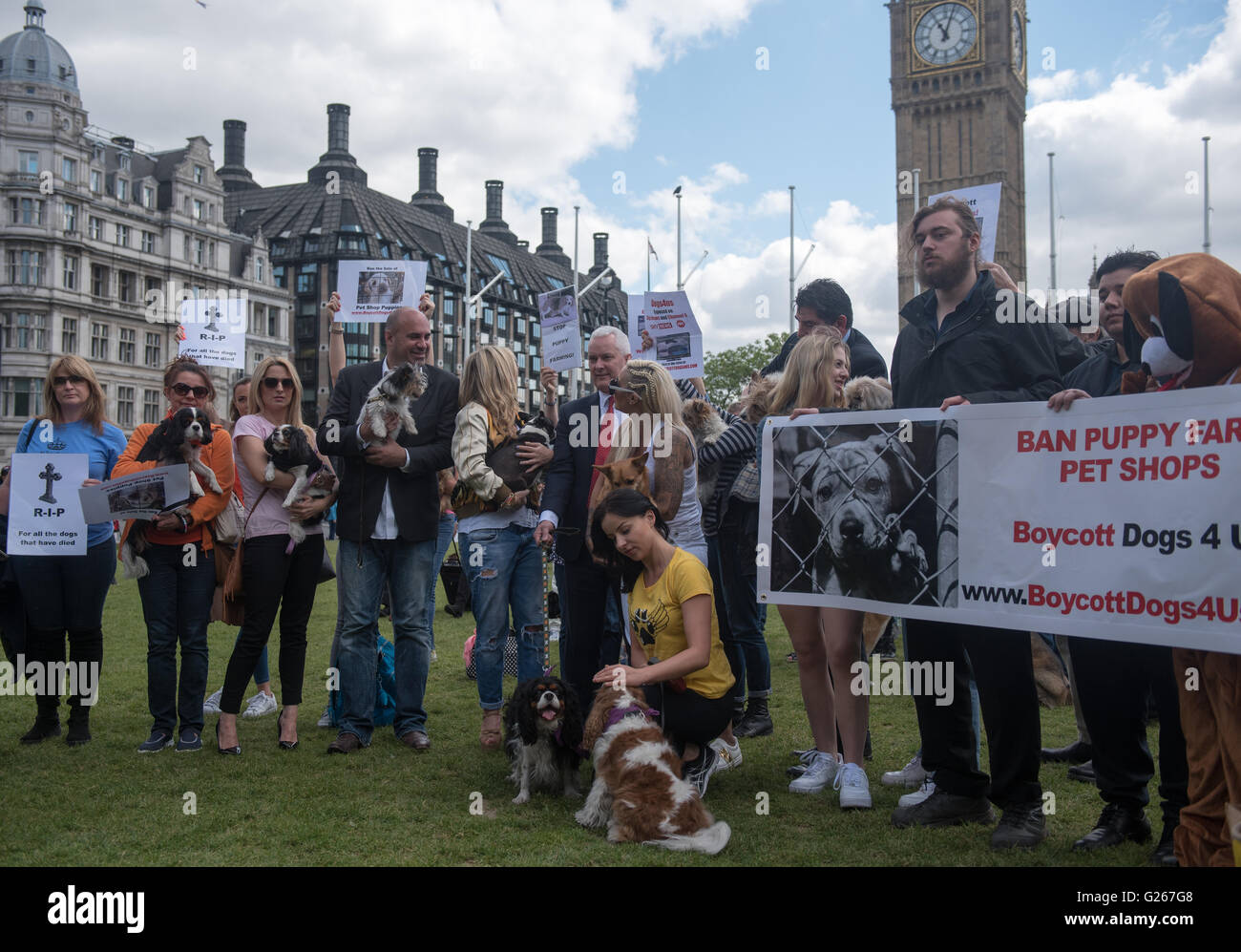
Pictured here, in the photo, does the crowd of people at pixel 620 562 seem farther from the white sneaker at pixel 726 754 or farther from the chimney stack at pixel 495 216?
the chimney stack at pixel 495 216

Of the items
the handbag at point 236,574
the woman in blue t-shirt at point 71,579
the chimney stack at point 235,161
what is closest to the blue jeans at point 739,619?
the handbag at point 236,574

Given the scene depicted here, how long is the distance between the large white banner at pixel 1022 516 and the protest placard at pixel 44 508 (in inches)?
170

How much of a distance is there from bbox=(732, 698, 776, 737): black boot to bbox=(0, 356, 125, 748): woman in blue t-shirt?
14.0 ft

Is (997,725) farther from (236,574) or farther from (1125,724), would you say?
(236,574)

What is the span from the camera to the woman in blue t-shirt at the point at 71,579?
6344mm

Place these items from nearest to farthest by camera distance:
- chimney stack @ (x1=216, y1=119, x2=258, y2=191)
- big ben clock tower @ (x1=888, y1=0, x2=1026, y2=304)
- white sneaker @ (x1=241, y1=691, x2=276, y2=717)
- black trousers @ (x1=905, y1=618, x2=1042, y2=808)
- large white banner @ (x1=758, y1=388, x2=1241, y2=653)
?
large white banner @ (x1=758, y1=388, x2=1241, y2=653) → black trousers @ (x1=905, y1=618, x2=1042, y2=808) → white sneaker @ (x1=241, y1=691, x2=276, y2=717) → big ben clock tower @ (x1=888, y1=0, x2=1026, y2=304) → chimney stack @ (x1=216, y1=119, x2=258, y2=191)

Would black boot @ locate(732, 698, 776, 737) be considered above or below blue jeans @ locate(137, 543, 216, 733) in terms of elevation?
below

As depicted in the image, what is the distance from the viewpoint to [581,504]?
5.86 metres

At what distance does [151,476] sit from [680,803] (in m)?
3.78

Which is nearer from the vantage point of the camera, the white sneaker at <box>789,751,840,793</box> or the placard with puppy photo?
the white sneaker at <box>789,751,840,793</box>

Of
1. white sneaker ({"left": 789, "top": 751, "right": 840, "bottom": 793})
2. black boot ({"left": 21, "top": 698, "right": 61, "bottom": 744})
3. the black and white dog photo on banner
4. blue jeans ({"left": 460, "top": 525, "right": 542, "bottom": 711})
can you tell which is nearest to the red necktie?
blue jeans ({"left": 460, "top": 525, "right": 542, "bottom": 711})

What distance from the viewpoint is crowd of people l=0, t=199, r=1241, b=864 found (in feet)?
14.3

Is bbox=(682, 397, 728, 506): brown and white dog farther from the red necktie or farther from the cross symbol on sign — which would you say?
the cross symbol on sign

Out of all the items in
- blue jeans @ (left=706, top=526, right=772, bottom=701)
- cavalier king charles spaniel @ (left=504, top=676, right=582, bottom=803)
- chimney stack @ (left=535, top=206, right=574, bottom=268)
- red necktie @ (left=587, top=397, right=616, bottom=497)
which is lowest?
cavalier king charles spaniel @ (left=504, top=676, right=582, bottom=803)
